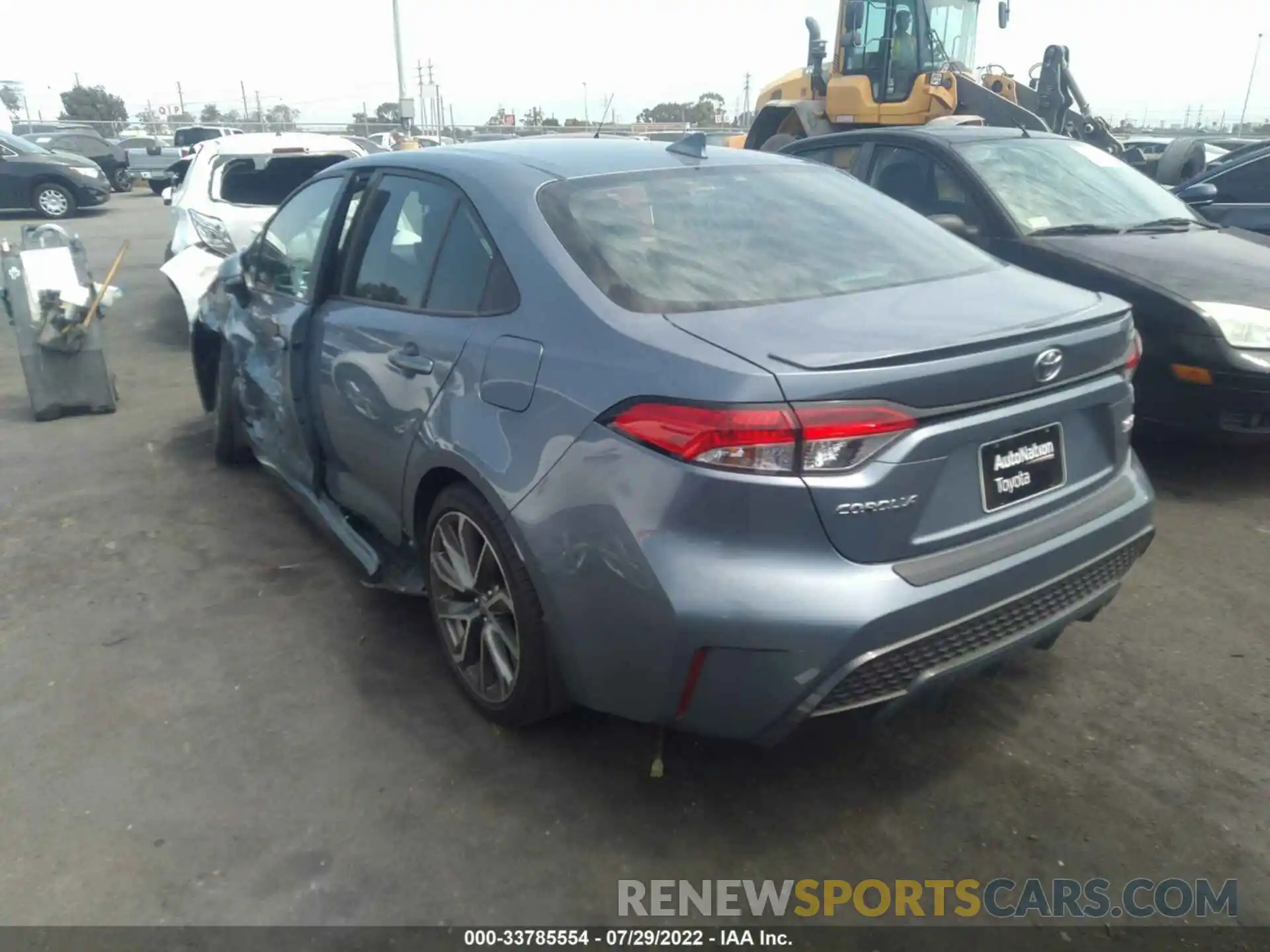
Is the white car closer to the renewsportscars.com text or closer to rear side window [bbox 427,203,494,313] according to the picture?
rear side window [bbox 427,203,494,313]

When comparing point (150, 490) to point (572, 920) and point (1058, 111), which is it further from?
point (1058, 111)

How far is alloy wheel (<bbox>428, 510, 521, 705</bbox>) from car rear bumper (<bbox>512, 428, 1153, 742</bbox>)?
312mm

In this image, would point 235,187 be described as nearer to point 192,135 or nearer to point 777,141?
point 777,141

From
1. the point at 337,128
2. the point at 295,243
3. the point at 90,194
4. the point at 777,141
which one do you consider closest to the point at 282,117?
the point at 337,128

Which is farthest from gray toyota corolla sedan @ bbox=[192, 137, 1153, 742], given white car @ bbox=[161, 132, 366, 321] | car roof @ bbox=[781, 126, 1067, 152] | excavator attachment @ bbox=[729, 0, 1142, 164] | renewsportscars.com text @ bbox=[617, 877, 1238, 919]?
excavator attachment @ bbox=[729, 0, 1142, 164]

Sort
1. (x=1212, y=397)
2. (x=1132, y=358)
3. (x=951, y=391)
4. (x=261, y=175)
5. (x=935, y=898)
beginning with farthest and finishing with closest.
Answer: (x=261, y=175), (x=1212, y=397), (x=1132, y=358), (x=935, y=898), (x=951, y=391)

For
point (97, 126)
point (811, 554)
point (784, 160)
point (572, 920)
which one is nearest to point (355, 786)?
point (572, 920)

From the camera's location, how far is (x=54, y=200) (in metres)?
20.2

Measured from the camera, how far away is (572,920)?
7.86 ft

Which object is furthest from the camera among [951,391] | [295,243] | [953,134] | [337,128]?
[337,128]

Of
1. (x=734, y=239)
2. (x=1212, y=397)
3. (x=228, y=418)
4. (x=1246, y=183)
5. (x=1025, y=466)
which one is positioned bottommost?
(x=228, y=418)

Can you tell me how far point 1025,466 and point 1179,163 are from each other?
32.2 ft

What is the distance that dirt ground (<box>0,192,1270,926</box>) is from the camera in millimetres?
2510

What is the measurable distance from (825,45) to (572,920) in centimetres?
1275
